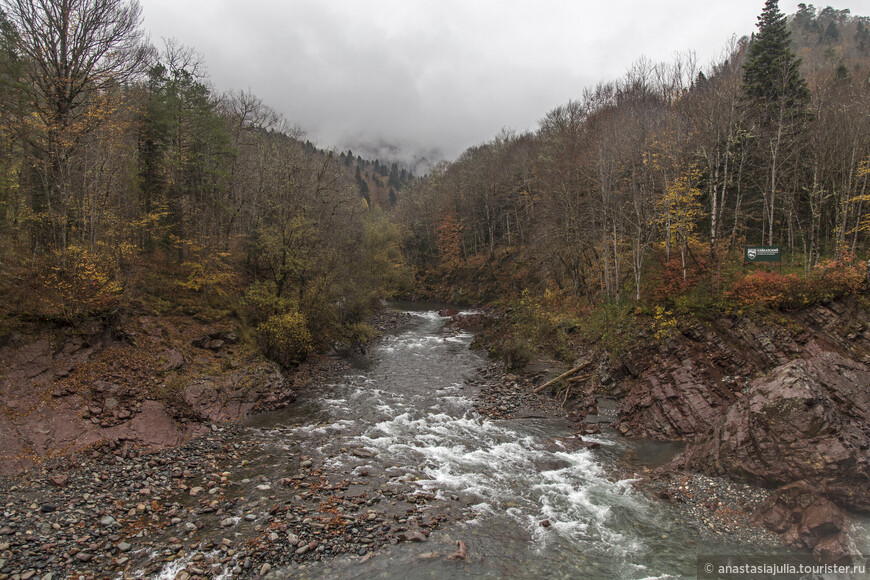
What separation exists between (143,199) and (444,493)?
2439 centimetres

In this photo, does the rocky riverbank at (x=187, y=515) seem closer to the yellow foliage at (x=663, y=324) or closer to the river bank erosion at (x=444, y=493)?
the river bank erosion at (x=444, y=493)

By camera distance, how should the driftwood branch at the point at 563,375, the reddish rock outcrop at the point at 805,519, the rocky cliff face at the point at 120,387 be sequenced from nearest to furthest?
the reddish rock outcrop at the point at 805,519, the rocky cliff face at the point at 120,387, the driftwood branch at the point at 563,375

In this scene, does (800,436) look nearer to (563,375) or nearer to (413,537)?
(563,375)

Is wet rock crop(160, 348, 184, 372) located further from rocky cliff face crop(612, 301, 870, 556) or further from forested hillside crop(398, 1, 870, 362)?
forested hillside crop(398, 1, 870, 362)

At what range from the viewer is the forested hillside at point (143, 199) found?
1518 centimetres

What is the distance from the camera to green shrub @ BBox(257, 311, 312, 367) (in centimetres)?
2070

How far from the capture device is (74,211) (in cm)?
1645

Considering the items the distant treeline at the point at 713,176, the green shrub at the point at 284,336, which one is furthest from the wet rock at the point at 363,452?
the distant treeline at the point at 713,176

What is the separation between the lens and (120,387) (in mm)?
13984

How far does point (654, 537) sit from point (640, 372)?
977cm

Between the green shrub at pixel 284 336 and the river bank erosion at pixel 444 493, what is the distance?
16.4 ft

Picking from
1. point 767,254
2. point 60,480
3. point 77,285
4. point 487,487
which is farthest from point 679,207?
point 77,285

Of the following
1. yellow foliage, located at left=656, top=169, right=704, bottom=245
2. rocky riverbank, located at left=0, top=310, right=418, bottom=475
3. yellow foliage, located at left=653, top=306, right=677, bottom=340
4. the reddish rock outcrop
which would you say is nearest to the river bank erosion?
the reddish rock outcrop

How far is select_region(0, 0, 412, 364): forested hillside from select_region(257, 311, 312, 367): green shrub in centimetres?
7
